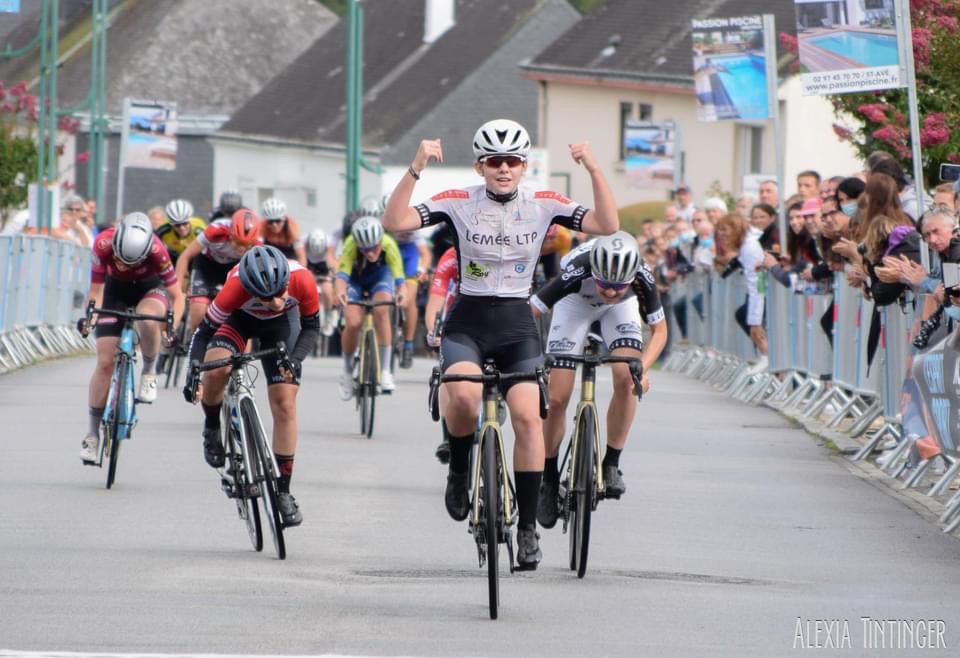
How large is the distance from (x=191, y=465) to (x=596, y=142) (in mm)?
42799

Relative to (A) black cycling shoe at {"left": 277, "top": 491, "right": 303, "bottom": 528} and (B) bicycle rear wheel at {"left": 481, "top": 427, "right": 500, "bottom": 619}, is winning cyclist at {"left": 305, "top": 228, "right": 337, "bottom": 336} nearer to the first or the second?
(A) black cycling shoe at {"left": 277, "top": 491, "right": 303, "bottom": 528}

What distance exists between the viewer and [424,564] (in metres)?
10.3

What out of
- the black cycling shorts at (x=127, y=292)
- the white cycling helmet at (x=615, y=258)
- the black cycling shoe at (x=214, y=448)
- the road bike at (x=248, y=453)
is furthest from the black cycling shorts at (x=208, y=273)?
the white cycling helmet at (x=615, y=258)

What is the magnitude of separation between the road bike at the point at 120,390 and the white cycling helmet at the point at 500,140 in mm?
4281

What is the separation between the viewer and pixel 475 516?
900cm

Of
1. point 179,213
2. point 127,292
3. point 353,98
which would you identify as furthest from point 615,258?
point 353,98

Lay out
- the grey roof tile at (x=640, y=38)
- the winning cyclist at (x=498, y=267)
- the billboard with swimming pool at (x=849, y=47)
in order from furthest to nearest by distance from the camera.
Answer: the grey roof tile at (x=640, y=38)
the billboard with swimming pool at (x=849, y=47)
the winning cyclist at (x=498, y=267)

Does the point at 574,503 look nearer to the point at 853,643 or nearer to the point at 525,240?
the point at 525,240

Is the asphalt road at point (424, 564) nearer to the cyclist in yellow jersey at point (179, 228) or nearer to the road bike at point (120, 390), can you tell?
the road bike at point (120, 390)

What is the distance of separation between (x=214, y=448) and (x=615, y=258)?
226cm

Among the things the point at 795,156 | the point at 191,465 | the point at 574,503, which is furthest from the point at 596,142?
the point at 574,503

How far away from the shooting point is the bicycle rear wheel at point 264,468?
1034cm

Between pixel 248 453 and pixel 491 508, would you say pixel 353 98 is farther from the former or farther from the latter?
pixel 491 508

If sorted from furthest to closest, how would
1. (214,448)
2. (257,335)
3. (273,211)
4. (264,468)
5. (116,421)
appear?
(273,211) < (116,421) < (257,335) < (214,448) < (264,468)
